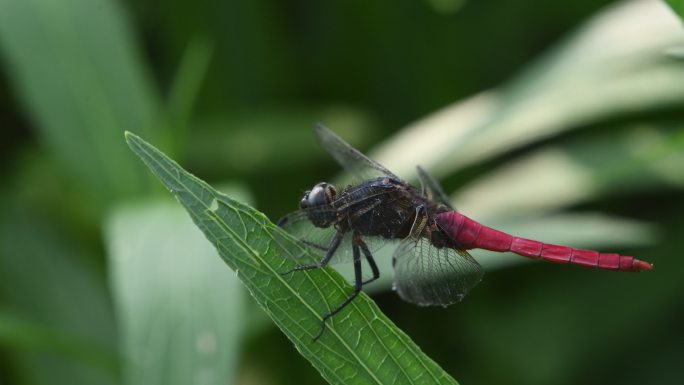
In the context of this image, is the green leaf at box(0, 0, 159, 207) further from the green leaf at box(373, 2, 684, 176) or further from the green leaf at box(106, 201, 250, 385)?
the green leaf at box(373, 2, 684, 176)

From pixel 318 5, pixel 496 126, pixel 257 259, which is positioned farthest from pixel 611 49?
pixel 257 259

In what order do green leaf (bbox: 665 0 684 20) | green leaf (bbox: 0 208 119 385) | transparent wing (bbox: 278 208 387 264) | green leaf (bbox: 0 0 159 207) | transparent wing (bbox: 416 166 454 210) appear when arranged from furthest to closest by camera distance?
green leaf (bbox: 0 208 119 385), green leaf (bbox: 0 0 159 207), transparent wing (bbox: 416 166 454 210), transparent wing (bbox: 278 208 387 264), green leaf (bbox: 665 0 684 20)

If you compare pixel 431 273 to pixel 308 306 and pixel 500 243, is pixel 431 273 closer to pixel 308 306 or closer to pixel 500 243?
pixel 500 243

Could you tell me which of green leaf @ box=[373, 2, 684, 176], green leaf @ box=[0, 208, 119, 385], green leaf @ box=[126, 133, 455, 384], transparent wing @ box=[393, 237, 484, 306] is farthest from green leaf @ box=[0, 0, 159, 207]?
green leaf @ box=[126, 133, 455, 384]

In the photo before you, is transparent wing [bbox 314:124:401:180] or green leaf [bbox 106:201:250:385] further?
transparent wing [bbox 314:124:401:180]

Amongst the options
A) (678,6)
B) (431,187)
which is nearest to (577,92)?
(431,187)

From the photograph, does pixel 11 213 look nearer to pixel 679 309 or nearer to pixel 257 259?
pixel 257 259

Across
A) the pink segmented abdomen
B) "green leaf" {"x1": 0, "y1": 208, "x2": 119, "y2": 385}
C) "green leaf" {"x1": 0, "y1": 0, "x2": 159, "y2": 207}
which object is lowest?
the pink segmented abdomen
